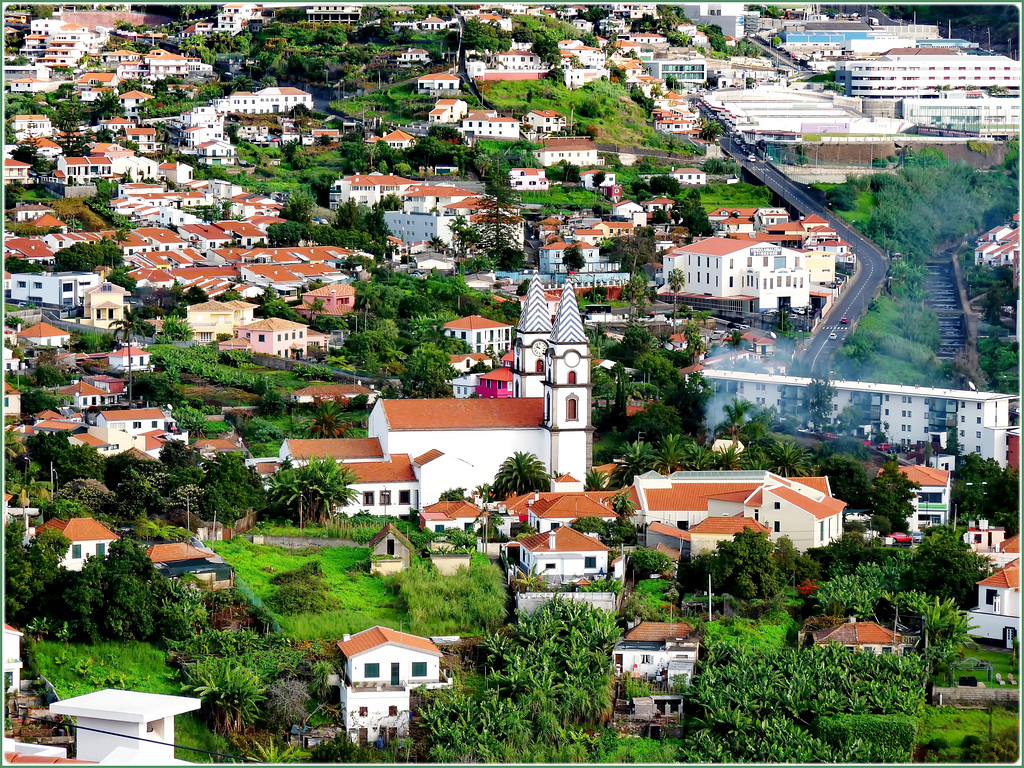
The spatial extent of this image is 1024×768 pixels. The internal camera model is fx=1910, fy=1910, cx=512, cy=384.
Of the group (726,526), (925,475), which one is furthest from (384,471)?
(925,475)

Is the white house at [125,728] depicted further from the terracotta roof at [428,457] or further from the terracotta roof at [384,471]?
the terracotta roof at [428,457]

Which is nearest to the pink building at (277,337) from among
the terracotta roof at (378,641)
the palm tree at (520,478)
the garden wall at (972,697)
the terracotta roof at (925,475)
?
the palm tree at (520,478)

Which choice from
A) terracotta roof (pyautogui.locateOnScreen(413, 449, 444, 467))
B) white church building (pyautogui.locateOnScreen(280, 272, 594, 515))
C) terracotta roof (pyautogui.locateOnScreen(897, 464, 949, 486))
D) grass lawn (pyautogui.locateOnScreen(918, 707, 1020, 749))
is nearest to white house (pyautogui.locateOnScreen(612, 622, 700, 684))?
grass lawn (pyautogui.locateOnScreen(918, 707, 1020, 749))

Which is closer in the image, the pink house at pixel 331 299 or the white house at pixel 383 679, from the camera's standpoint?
the white house at pixel 383 679

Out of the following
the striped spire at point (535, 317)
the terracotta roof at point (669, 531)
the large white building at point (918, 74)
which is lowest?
the terracotta roof at point (669, 531)

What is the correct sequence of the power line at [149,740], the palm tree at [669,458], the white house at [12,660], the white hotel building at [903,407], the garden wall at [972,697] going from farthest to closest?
the white hotel building at [903,407]
the palm tree at [669,458]
the garden wall at [972,697]
the white house at [12,660]
the power line at [149,740]

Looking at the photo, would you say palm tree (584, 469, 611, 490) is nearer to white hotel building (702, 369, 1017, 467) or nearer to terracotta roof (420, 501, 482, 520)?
terracotta roof (420, 501, 482, 520)

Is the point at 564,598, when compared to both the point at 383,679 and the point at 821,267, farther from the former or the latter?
the point at 821,267
